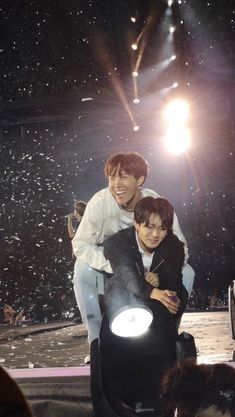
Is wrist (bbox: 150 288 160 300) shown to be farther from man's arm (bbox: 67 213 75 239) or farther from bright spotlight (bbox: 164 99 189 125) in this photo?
bright spotlight (bbox: 164 99 189 125)

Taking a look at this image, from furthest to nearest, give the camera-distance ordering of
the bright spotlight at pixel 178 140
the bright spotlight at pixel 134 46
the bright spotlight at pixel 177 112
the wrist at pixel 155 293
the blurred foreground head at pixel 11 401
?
the bright spotlight at pixel 134 46, the bright spotlight at pixel 177 112, the bright spotlight at pixel 178 140, the wrist at pixel 155 293, the blurred foreground head at pixel 11 401

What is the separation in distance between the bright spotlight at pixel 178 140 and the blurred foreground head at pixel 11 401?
7.59ft

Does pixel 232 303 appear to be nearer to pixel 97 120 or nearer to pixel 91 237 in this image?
pixel 91 237

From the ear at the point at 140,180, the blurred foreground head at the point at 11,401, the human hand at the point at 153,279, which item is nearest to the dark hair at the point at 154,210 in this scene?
the ear at the point at 140,180

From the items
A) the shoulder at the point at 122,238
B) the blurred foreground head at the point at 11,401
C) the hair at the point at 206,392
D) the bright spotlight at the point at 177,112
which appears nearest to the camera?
the blurred foreground head at the point at 11,401

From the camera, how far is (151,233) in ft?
8.45

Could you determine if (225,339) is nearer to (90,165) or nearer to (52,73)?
(90,165)

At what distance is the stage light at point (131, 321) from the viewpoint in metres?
2.38

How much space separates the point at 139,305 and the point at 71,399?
54cm

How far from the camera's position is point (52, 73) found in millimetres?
3402

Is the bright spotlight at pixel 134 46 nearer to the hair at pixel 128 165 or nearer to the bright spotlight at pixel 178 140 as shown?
the bright spotlight at pixel 178 140

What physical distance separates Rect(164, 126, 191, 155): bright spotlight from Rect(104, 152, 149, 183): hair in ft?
0.82

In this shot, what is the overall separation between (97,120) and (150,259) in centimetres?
109

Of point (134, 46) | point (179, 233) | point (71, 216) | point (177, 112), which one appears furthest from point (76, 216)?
point (134, 46)
